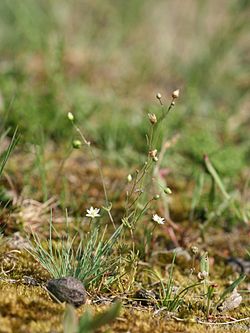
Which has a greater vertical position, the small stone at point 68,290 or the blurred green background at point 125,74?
the blurred green background at point 125,74

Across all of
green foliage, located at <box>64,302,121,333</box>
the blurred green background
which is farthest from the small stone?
the blurred green background

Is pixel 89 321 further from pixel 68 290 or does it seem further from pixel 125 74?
pixel 125 74

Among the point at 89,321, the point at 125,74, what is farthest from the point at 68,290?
the point at 125,74

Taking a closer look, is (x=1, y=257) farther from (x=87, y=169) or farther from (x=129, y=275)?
(x=87, y=169)

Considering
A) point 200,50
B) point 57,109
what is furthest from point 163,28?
point 57,109

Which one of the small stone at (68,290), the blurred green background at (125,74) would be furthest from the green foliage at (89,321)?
the blurred green background at (125,74)

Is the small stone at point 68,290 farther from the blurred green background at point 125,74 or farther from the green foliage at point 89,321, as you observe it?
the blurred green background at point 125,74

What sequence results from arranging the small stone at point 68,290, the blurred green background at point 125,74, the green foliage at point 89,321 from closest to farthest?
the green foliage at point 89,321
the small stone at point 68,290
the blurred green background at point 125,74
